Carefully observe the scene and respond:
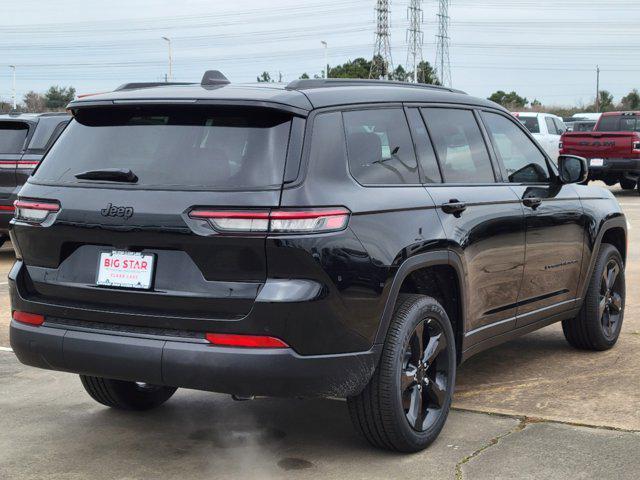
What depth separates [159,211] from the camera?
4.25 meters

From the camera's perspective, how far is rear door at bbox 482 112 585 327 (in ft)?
19.2

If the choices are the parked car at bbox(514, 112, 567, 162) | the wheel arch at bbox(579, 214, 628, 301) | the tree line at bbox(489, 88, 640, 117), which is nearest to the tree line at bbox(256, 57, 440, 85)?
the tree line at bbox(489, 88, 640, 117)

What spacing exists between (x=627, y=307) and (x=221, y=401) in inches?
169

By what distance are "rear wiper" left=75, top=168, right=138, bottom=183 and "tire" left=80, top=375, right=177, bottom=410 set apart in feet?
4.22

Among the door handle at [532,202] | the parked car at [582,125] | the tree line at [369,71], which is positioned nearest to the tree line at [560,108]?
the tree line at [369,71]

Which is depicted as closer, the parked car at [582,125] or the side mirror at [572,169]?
the side mirror at [572,169]

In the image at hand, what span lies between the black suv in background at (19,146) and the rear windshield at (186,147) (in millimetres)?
7416

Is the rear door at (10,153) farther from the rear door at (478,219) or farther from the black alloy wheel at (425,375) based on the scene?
the black alloy wheel at (425,375)

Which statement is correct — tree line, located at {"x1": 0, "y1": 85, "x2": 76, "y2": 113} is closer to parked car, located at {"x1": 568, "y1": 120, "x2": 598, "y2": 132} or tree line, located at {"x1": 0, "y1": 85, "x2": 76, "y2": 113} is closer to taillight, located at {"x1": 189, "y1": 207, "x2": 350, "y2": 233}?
parked car, located at {"x1": 568, "y1": 120, "x2": 598, "y2": 132}

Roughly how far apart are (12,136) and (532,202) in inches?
311

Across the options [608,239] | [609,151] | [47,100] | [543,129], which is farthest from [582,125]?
[47,100]

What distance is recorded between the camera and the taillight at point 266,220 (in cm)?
411

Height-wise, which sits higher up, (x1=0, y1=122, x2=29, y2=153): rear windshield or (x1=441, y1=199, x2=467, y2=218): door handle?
(x1=441, y1=199, x2=467, y2=218): door handle

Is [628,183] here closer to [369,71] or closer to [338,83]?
[338,83]
